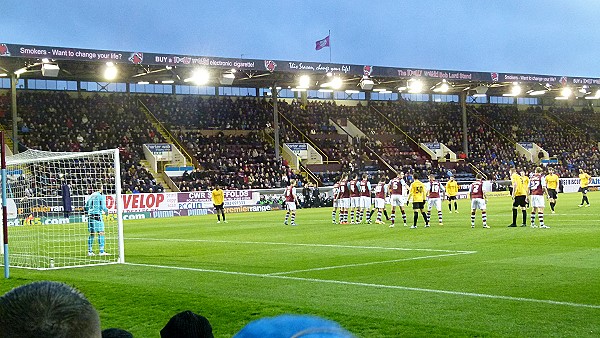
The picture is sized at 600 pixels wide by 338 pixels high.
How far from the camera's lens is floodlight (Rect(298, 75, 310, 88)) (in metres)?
54.5

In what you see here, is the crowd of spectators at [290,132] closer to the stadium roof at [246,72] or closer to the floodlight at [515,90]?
the stadium roof at [246,72]

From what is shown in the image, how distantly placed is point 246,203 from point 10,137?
15.8 metres

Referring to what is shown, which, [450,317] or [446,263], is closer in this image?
[450,317]

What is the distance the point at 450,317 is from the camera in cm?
924

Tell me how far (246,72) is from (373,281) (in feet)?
135

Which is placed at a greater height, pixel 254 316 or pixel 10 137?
pixel 10 137

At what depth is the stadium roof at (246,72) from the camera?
1708 inches

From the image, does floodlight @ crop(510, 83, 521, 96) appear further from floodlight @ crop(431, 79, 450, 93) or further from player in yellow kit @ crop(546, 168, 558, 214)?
player in yellow kit @ crop(546, 168, 558, 214)

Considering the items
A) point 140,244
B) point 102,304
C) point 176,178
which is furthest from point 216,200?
point 102,304

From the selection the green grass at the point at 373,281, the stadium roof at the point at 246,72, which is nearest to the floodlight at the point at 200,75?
the stadium roof at the point at 246,72

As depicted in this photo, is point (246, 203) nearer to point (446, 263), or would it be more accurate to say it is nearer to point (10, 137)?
point (10, 137)

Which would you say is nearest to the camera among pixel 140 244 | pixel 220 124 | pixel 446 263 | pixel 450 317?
pixel 450 317

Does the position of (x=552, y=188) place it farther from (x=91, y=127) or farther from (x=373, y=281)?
(x=91, y=127)

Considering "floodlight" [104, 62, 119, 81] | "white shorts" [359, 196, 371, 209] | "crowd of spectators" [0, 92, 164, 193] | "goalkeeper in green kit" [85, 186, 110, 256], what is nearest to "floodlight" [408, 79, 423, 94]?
"crowd of spectators" [0, 92, 164, 193]
